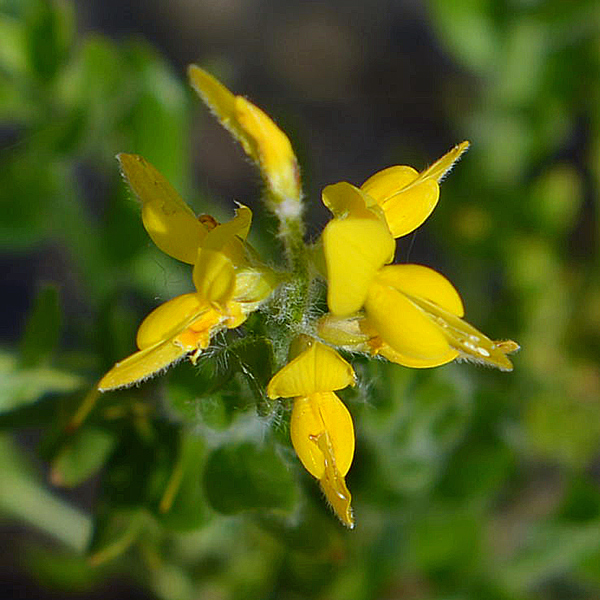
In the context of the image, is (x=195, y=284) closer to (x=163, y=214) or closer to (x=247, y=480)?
(x=163, y=214)

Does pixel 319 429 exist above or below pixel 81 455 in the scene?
above

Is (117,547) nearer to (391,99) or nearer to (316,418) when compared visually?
(316,418)

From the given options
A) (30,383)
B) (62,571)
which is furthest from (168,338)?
(62,571)

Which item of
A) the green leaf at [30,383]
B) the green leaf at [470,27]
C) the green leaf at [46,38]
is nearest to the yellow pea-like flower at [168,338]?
the green leaf at [30,383]

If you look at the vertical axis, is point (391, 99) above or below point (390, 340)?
below

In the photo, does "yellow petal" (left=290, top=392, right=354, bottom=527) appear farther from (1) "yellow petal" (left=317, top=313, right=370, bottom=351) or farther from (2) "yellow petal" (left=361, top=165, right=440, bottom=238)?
(2) "yellow petal" (left=361, top=165, right=440, bottom=238)

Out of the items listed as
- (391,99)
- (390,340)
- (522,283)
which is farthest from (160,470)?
(391,99)

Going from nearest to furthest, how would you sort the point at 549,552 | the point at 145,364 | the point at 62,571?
1. the point at 145,364
2. the point at 549,552
3. the point at 62,571
